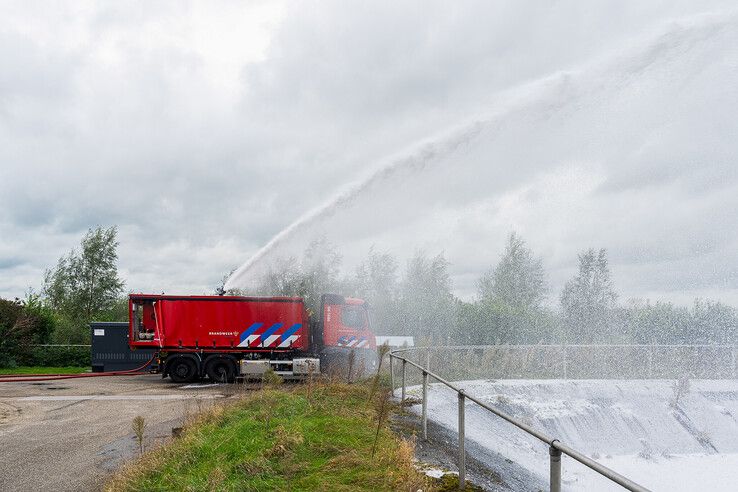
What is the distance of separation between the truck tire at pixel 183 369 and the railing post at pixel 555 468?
17.3 m

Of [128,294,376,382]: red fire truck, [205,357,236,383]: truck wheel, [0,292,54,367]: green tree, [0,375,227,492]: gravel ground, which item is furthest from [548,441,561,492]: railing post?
[0,292,54,367]: green tree

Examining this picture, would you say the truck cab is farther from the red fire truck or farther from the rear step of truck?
the rear step of truck

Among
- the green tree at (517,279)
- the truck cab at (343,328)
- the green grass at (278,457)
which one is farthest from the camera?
the green tree at (517,279)

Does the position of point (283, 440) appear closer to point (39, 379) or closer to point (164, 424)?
point (164, 424)

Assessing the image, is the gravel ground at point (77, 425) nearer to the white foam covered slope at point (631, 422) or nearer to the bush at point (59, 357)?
the white foam covered slope at point (631, 422)

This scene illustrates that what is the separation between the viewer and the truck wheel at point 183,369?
63.9 feet

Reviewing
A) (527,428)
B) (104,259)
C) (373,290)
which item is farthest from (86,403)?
(373,290)

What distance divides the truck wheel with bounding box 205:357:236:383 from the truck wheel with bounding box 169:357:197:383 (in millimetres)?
454

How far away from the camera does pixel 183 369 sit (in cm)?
1955

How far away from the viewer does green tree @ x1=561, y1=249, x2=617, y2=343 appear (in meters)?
36.1

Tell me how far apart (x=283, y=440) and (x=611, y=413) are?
13.3m

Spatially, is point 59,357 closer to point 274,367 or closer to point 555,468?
point 274,367

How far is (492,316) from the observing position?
31453 mm

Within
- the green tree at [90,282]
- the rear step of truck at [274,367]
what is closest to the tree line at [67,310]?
the green tree at [90,282]
